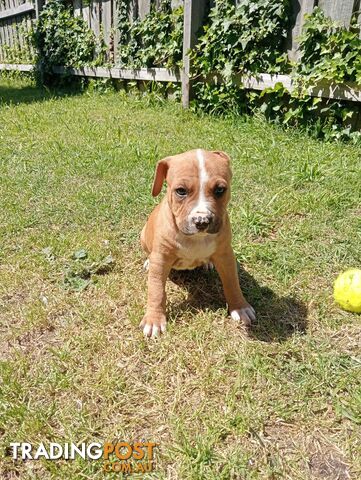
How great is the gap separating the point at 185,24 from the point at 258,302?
511cm

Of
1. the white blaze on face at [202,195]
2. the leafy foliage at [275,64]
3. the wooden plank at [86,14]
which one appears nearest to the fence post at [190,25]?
the leafy foliage at [275,64]

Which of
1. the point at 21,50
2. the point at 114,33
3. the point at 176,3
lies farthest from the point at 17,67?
the point at 176,3

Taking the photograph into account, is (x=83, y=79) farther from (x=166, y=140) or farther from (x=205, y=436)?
(x=205, y=436)

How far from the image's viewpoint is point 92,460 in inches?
67.8

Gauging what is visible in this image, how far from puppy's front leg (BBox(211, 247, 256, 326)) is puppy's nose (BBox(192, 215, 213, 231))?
0.46 meters

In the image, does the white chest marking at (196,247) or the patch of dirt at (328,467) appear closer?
the patch of dirt at (328,467)

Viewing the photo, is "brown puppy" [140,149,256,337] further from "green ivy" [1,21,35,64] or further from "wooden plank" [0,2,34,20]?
"wooden plank" [0,2,34,20]

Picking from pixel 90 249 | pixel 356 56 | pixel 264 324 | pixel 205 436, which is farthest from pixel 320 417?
pixel 356 56

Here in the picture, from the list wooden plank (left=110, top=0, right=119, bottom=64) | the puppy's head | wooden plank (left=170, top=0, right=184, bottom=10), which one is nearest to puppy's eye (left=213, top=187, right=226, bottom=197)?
the puppy's head

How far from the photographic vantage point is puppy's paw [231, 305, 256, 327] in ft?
8.27

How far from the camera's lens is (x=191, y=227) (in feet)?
6.84

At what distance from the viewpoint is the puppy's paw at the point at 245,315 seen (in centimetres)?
252

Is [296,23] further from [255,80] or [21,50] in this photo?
[21,50]

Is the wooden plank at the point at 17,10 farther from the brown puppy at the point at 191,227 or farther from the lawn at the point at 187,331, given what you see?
the brown puppy at the point at 191,227
